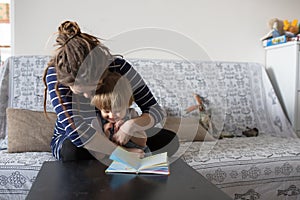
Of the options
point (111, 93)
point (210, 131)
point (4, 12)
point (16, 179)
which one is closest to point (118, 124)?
point (111, 93)

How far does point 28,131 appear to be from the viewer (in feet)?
4.72

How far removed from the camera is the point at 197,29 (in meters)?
2.26

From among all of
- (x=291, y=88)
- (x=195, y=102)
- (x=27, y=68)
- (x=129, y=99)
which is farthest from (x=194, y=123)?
(x=27, y=68)

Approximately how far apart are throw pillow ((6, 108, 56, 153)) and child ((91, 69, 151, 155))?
37cm

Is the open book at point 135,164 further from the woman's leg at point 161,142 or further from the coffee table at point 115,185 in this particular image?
the woman's leg at point 161,142

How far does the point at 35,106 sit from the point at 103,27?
704mm

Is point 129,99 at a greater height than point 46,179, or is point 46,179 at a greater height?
point 129,99

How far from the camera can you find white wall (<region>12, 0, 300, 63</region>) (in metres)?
2.00

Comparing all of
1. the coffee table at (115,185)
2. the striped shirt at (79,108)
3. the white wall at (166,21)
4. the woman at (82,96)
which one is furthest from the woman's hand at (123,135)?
the white wall at (166,21)

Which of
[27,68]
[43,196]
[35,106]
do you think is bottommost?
[43,196]

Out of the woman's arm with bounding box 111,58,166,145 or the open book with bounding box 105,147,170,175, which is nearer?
the open book with bounding box 105,147,170,175

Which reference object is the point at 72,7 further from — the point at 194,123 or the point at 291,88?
the point at 291,88

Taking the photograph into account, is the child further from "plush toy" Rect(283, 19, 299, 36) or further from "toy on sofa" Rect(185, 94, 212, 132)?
"plush toy" Rect(283, 19, 299, 36)

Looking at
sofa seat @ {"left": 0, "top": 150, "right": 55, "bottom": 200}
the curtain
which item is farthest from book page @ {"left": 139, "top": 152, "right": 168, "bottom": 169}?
the curtain
